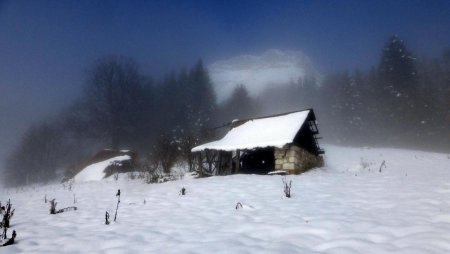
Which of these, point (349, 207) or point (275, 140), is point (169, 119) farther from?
point (349, 207)

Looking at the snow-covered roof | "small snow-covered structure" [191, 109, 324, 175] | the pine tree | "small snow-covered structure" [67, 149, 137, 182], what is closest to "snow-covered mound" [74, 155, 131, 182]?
"small snow-covered structure" [67, 149, 137, 182]

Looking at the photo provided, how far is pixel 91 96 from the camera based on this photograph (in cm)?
3581

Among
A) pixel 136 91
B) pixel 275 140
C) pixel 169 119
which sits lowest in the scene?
pixel 275 140

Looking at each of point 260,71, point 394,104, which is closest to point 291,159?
point 394,104

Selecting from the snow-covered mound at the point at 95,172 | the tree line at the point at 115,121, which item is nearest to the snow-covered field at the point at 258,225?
the snow-covered mound at the point at 95,172

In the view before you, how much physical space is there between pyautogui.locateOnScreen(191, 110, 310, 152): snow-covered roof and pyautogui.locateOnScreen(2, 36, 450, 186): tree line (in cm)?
1264

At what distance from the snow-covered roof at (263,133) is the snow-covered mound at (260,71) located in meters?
50.8

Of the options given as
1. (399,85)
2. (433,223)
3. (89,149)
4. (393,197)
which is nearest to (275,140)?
(393,197)

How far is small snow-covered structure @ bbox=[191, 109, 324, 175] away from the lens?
15859 mm

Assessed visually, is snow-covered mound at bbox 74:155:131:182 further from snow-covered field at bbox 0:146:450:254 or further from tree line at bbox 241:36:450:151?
tree line at bbox 241:36:450:151

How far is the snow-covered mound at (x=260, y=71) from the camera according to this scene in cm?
8651

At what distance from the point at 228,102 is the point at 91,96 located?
23.9 meters

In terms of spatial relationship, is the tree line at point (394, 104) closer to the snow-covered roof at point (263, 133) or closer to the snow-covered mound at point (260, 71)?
the snow-covered mound at point (260, 71)

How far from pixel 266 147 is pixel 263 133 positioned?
203 centimetres
